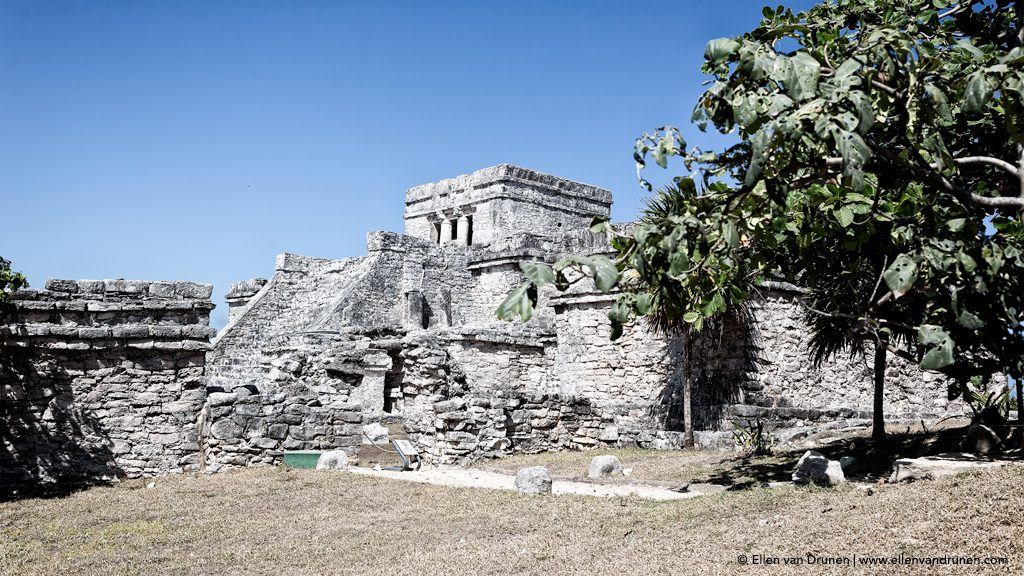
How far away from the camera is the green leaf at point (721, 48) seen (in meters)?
4.45

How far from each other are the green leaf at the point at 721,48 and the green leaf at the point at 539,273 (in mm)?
1572

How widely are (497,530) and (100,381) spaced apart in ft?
19.0

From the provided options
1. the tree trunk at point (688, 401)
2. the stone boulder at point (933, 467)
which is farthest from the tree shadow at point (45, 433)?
the stone boulder at point (933, 467)

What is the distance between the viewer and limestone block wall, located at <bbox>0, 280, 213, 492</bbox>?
9594 millimetres

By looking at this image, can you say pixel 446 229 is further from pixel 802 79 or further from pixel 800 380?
pixel 802 79

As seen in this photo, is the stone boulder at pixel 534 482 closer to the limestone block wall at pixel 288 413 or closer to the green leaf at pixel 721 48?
the limestone block wall at pixel 288 413

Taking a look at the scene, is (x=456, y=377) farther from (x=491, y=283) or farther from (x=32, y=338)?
(x=491, y=283)

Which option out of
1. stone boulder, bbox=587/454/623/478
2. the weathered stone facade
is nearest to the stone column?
the weathered stone facade

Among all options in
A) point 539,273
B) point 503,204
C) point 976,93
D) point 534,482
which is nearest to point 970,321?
point 976,93

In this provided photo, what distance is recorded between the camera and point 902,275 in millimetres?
4590

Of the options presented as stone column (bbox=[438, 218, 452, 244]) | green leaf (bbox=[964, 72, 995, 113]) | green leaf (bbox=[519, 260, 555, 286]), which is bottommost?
green leaf (bbox=[519, 260, 555, 286])

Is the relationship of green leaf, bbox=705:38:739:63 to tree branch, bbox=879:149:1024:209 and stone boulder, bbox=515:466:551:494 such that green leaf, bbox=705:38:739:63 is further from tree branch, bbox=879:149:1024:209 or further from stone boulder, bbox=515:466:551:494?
stone boulder, bbox=515:466:551:494

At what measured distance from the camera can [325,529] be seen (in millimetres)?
7035

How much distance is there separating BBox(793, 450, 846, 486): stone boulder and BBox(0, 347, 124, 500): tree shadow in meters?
7.51
